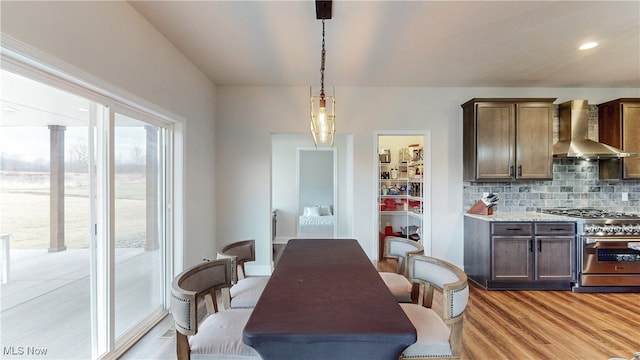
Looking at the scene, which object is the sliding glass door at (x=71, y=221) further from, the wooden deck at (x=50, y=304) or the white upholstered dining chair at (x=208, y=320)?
the white upholstered dining chair at (x=208, y=320)

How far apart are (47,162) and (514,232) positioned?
441 centimetres

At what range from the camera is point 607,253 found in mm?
3330

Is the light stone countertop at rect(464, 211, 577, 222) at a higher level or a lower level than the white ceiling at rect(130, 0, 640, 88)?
lower

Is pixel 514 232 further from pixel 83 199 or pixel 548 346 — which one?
pixel 83 199

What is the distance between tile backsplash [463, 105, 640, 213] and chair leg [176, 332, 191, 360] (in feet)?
13.4

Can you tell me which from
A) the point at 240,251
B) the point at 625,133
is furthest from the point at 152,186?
the point at 625,133

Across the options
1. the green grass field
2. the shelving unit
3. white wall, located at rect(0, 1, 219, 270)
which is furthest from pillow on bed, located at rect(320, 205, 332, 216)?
the green grass field

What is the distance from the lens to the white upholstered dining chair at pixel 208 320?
4.25ft

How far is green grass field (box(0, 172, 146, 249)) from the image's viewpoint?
150 cm

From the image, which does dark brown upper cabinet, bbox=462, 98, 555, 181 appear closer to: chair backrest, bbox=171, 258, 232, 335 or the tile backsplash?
the tile backsplash

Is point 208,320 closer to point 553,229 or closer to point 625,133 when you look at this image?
point 553,229

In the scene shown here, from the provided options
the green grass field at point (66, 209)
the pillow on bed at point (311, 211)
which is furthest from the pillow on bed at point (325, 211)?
the green grass field at point (66, 209)

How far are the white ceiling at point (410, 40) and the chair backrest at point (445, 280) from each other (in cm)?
188

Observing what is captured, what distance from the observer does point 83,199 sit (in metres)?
1.92
